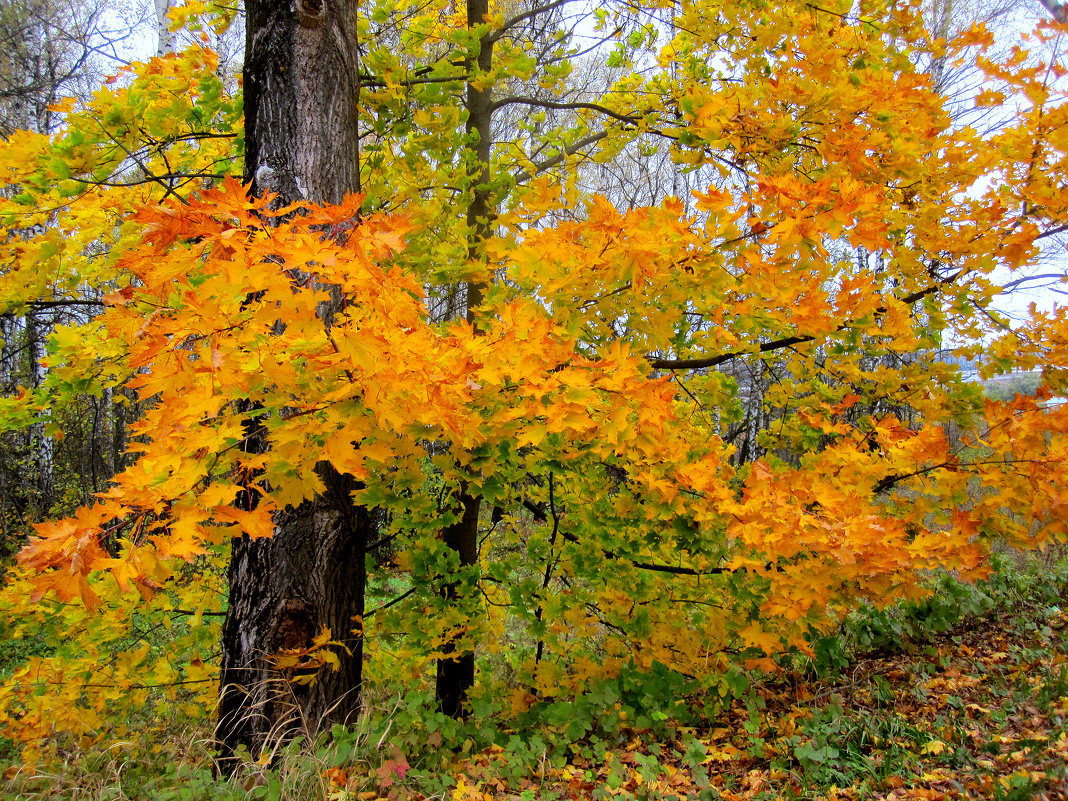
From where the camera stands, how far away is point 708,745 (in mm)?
3016

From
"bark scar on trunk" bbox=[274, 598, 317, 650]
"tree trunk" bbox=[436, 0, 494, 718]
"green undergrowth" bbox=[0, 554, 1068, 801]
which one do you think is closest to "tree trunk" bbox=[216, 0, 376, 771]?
"bark scar on trunk" bbox=[274, 598, 317, 650]

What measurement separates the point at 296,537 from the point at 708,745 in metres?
2.27

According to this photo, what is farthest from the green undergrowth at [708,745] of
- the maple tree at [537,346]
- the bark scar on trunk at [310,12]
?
the bark scar on trunk at [310,12]

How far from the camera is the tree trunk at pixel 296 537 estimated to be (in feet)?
7.94

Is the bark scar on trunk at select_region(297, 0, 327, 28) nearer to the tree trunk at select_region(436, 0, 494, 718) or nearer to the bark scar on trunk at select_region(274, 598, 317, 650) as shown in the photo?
the tree trunk at select_region(436, 0, 494, 718)

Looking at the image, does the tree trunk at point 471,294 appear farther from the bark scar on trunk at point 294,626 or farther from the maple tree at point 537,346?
the bark scar on trunk at point 294,626

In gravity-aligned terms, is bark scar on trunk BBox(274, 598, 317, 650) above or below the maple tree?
below

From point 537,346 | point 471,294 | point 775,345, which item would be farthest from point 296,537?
point 775,345

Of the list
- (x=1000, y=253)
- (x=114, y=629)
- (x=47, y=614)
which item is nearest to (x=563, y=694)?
(x=114, y=629)

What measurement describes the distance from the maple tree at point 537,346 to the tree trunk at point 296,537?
0.06ft

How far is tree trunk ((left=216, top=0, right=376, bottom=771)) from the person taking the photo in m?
2.42

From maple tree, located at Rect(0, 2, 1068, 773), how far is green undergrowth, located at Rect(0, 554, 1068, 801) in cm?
28

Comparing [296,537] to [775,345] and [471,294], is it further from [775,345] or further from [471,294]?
[775,345]

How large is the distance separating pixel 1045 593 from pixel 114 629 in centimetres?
632
